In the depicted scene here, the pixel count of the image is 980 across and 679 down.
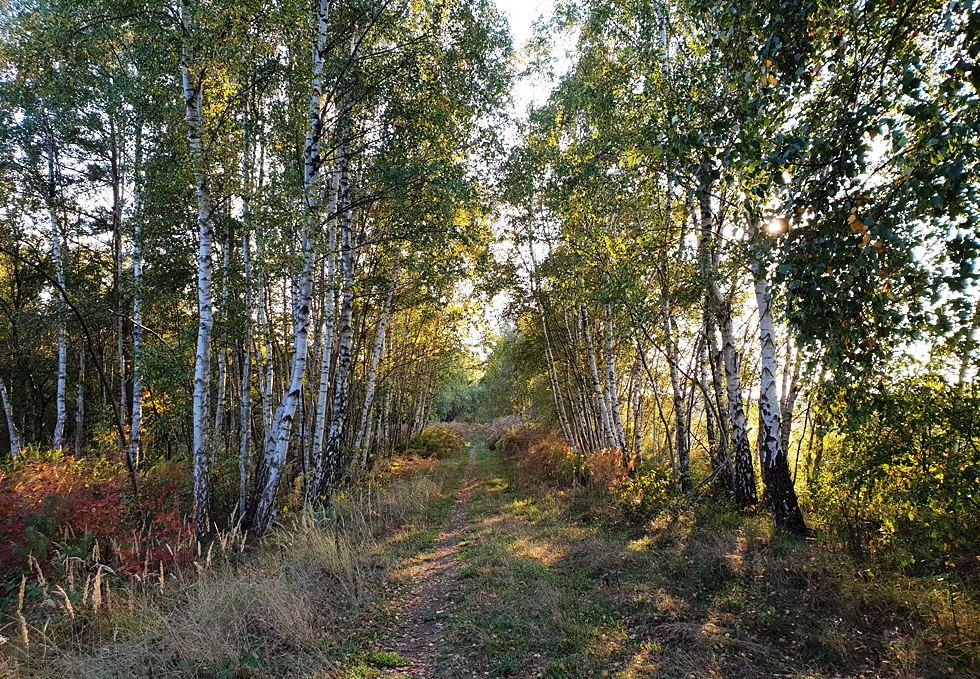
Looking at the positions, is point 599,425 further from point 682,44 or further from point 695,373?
point 682,44

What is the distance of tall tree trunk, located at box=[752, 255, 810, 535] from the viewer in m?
6.38

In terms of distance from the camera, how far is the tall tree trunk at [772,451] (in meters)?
6.38

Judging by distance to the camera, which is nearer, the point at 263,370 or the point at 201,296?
the point at 201,296

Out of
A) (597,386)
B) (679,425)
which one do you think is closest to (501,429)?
(597,386)

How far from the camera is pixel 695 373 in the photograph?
31.4 feet

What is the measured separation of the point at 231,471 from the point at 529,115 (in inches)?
508

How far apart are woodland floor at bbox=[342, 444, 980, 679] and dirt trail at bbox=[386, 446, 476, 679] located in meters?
0.02

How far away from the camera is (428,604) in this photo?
5.28m

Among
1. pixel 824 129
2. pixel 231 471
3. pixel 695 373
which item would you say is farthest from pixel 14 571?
pixel 695 373

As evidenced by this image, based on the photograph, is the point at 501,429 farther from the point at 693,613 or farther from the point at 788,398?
Result: the point at 693,613

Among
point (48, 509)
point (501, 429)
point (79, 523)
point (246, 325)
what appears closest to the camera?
point (48, 509)

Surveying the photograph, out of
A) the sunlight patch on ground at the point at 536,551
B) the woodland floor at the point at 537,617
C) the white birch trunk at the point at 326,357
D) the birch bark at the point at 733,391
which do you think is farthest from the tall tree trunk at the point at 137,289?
the birch bark at the point at 733,391

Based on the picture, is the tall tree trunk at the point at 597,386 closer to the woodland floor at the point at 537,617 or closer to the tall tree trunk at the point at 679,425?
the tall tree trunk at the point at 679,425

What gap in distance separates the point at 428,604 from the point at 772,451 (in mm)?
5618
